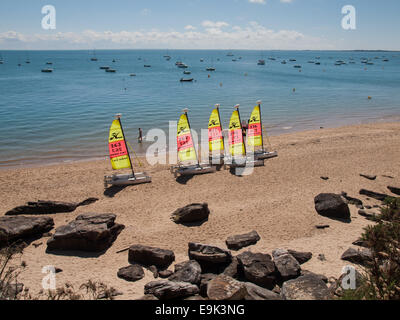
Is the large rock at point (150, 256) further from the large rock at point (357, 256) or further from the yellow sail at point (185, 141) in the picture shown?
the yellow sail at point (185, 141)

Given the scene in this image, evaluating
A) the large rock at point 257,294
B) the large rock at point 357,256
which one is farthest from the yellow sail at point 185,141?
the large rock at point 257,294

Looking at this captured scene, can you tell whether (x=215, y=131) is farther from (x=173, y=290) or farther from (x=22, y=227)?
(x=173, y=290)

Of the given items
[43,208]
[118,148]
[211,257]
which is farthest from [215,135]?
[211,257]

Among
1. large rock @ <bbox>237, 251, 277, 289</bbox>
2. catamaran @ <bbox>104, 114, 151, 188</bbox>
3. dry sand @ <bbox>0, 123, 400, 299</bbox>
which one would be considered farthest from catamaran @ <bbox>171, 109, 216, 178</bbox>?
large rock @ <bbox>237, 251, 277, 289</bbox>

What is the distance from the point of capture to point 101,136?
34.7 meters

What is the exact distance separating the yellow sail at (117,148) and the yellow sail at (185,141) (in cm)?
392

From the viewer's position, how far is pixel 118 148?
20.7 m

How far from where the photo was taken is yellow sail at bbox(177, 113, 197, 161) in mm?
21683

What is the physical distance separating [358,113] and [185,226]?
43080 millimetres

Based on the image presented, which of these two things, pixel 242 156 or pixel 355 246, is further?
pixel 242 156

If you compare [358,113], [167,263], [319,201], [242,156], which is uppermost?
[358,113]

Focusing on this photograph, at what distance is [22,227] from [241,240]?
1031cm
